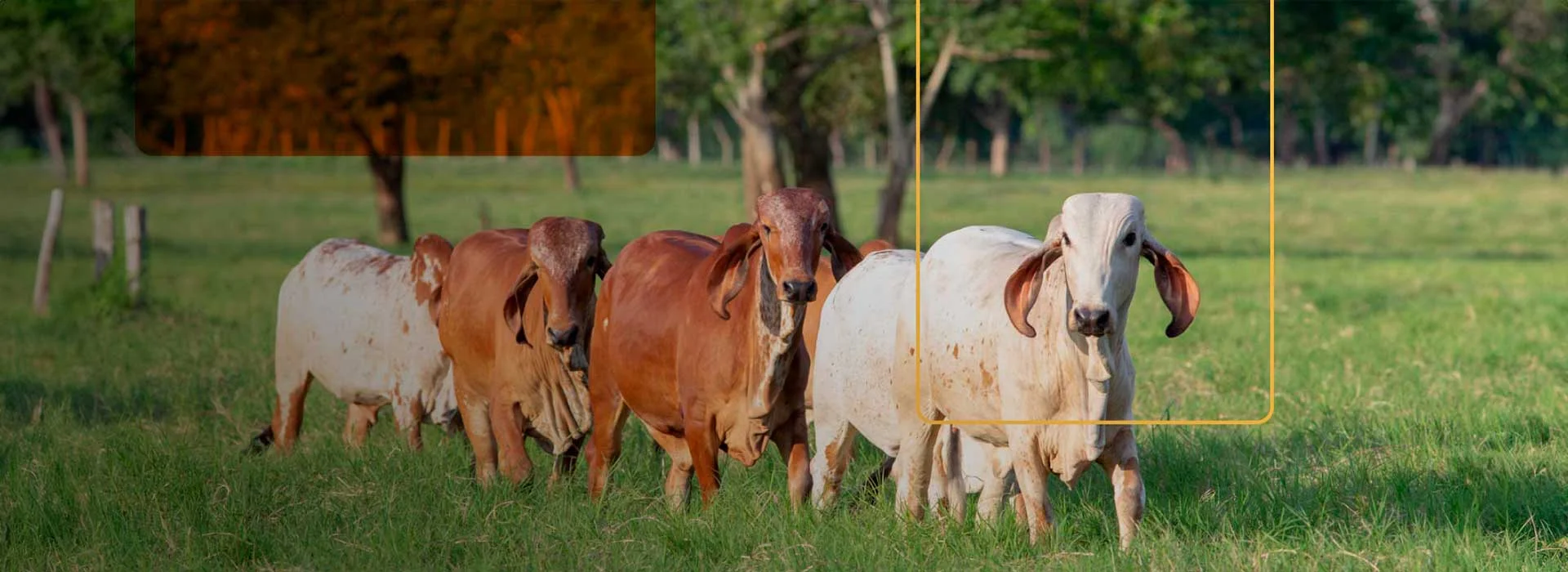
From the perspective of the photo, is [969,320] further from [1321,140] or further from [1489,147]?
[1489,147]

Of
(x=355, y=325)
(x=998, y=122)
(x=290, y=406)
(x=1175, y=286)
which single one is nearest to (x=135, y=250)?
(x=290, y=406)

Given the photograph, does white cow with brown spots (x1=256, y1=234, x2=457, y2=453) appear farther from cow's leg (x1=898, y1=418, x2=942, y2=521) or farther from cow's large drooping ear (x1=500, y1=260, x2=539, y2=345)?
cow's leg (x1=898, y1=418, x2=942, y2=521)

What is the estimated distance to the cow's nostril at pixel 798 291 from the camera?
6.14 metres

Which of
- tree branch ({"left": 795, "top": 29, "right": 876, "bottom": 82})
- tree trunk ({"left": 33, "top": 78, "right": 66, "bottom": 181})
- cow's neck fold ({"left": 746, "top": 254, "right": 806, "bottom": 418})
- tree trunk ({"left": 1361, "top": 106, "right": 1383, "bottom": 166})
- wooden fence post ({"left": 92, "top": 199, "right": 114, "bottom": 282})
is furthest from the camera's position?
tree trunk ({"left": 1361, "top": 106, "right": 1383, "bottom": 166})

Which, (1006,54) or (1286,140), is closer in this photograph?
(1006,54)

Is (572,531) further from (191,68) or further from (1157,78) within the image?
(1157,78)

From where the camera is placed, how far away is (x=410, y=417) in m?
9.12

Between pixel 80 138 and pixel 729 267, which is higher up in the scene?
pixel 80 138

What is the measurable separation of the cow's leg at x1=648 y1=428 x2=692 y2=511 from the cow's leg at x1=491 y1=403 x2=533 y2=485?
2.33 feet

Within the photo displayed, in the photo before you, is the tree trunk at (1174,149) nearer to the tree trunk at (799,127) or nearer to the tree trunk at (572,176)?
the tree trunk at (572,176)

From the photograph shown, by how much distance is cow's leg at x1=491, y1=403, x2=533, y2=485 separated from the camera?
25.7 ft

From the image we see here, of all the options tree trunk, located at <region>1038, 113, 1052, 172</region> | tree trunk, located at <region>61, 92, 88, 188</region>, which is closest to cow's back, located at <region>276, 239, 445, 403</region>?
tree trunk, located at <region>61, 92, 88, 188</region>

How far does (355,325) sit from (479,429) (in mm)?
1550

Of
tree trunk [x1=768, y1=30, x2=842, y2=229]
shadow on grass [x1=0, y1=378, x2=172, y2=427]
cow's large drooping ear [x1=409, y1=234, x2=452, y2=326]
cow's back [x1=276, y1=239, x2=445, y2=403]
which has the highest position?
tree trunk [x1=768, y1=30, x2=842, y2=229]
